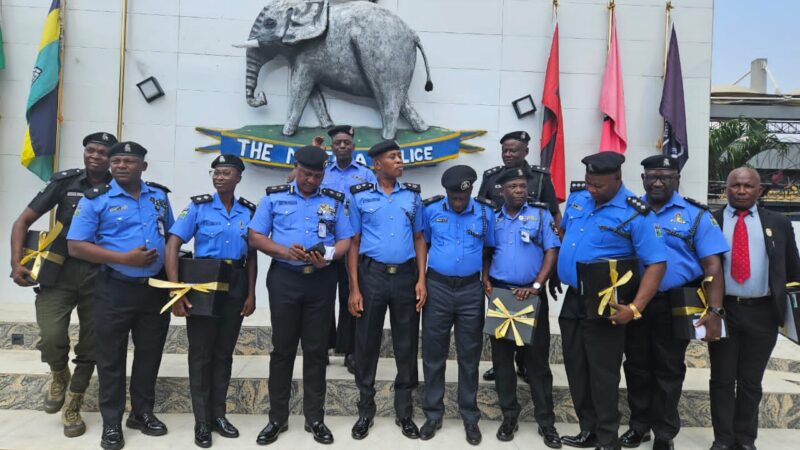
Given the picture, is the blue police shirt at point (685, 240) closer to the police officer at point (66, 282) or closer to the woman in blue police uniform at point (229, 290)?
the woman in blue police uniform at point (229, 290)

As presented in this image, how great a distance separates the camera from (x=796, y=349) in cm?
484

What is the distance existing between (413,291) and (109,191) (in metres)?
1.90

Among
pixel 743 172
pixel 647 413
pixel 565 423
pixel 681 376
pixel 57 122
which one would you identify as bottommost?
pixel 565 423

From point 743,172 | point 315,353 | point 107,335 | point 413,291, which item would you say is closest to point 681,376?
point 743,172

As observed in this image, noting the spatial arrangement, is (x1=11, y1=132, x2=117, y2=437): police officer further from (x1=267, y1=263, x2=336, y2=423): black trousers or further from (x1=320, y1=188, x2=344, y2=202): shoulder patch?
(x1=320, y1=188, x2=344, y2=202): shoulder patch

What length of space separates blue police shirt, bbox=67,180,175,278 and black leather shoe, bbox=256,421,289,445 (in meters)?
1.16

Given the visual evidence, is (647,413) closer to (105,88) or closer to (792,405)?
(792,405)

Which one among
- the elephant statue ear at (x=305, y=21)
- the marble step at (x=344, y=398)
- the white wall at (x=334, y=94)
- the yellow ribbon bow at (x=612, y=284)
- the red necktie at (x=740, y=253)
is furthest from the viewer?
the white wall at (x=334, y=94)

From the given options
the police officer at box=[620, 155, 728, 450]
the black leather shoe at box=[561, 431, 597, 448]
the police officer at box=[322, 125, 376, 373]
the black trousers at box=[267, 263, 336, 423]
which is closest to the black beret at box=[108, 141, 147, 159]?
the black trousers at box=[267, 263, 336, 423]

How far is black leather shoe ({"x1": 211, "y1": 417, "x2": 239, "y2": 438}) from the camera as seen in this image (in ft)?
10.8

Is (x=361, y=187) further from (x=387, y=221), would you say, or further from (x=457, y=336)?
(x=457, y=336)

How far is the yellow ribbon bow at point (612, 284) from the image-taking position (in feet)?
9.32

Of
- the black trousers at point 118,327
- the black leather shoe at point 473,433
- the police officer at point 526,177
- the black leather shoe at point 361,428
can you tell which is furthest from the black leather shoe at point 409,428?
the black trousers at point 118,327

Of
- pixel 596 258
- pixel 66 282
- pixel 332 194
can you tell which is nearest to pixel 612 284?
pixel 596 258
